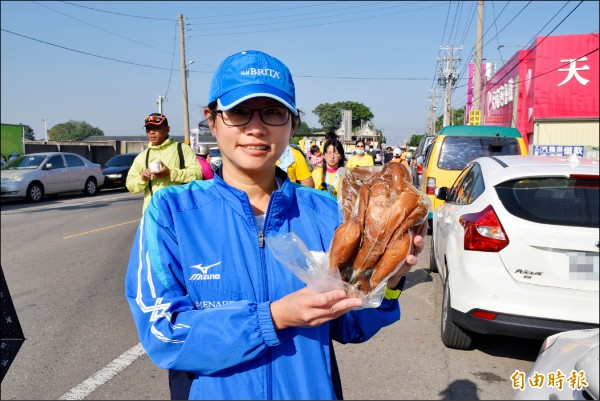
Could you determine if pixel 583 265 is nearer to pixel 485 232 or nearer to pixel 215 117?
pixel 485 232

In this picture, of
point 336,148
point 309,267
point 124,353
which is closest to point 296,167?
point 336,148

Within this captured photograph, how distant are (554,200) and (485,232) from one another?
0.60 metres

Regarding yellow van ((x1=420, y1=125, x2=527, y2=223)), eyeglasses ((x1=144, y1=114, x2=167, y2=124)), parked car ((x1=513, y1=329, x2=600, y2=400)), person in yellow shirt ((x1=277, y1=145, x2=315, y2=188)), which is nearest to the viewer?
parked car ((x1=513, y1=329, x2=600, y2=400))

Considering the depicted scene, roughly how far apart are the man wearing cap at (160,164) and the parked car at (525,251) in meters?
2.92

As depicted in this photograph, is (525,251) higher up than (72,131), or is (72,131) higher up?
(72,131)

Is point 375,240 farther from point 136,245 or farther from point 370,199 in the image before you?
point 136,245

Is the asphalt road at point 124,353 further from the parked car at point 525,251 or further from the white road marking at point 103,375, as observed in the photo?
the parked car at point 525,251

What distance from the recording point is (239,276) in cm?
142

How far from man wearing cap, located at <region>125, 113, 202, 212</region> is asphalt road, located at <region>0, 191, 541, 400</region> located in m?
1.44

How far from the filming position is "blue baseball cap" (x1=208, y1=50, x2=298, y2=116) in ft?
4.73

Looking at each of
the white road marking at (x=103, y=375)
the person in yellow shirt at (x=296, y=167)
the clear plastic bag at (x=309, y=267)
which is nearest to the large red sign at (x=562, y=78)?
the person in yellow shirt at (x=296, y=167)

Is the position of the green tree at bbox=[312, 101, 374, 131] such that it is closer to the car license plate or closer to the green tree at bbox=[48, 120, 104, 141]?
the green tree at bbox=[48, 120, 104, 141]

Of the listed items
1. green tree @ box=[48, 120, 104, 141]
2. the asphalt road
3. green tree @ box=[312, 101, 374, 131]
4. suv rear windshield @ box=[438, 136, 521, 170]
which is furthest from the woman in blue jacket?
green tree @ box=[48, 120, 104, 141]

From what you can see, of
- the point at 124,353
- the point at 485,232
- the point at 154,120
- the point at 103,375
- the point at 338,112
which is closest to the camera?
the point at 485,232
